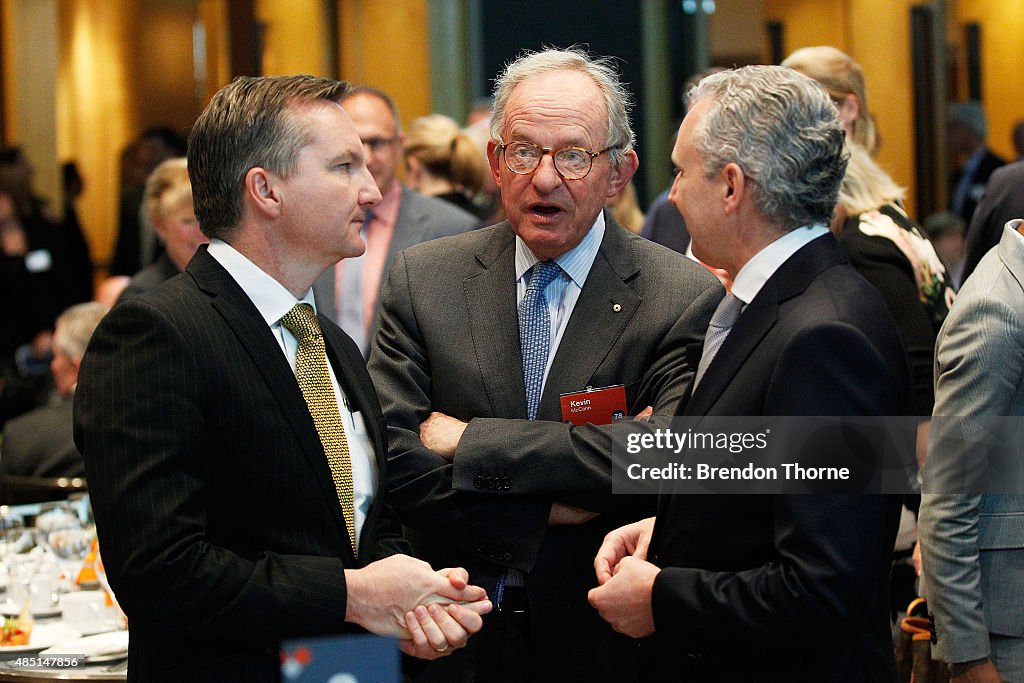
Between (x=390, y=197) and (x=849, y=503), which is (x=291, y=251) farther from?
(x=390, y=197)

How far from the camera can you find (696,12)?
755 cm

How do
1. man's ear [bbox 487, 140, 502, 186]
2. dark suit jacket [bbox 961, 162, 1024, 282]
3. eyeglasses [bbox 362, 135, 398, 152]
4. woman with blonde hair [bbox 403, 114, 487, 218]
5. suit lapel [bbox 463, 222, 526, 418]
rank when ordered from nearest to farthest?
1. suit lapel [bbox 463, 222, 526, 418]
2. man's ear [bbox 487, 140, 502, 186]
3. dark suit jacket [bbox 961, 162, 1024, 282]
4. eyeglasses [bbox 362, 135, 398, 152]
5. woman with blonde hair [bbox 403, 114, 487, 218]

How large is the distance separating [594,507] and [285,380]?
0.79 meters

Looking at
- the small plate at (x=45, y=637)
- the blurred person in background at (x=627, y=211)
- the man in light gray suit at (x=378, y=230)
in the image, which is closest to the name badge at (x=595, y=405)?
the small plate at (x=45, y=637)

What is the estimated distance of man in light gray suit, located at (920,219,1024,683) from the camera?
2.32 meters

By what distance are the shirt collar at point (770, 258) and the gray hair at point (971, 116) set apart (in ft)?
18.3

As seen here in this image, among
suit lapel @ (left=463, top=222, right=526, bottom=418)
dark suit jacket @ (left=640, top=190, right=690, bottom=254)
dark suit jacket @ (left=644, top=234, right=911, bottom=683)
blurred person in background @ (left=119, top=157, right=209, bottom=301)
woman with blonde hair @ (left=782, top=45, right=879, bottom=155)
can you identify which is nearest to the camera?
dark suit jacket @ (left=644, top=234, right=911, bottom=683)

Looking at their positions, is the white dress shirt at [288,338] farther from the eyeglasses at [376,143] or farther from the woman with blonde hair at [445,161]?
the woman with blonde hair at [445,161]

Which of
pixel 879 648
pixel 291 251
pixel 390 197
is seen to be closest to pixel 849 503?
pixel 879 648

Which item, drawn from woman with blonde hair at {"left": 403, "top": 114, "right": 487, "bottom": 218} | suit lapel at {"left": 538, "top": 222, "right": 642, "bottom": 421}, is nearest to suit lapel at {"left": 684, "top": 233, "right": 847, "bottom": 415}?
suit lapel at {"left": 538, "top": 222, "right": 642, "bottom": 421}

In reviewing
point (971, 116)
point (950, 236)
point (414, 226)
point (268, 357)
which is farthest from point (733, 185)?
point (971, 116)

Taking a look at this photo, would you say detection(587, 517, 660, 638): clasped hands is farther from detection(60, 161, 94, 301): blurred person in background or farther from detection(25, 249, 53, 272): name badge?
detection(60, 161, 94, 301): blurred person in background

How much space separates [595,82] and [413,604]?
1.17 meters

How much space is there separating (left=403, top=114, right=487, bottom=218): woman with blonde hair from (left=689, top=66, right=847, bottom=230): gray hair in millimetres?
3559
